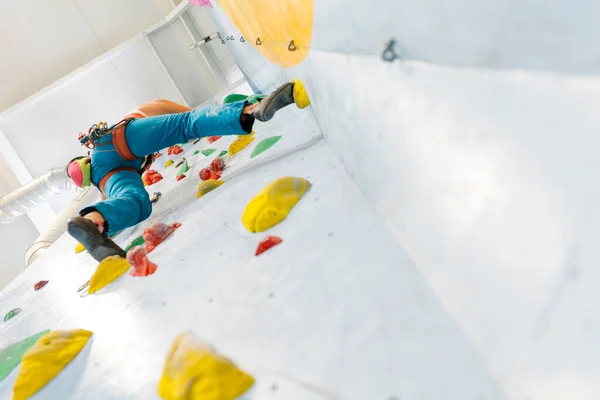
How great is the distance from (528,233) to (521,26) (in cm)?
23

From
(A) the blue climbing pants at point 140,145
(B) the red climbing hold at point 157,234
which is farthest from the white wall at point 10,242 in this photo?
(B) the red climbing hold at point 157,234

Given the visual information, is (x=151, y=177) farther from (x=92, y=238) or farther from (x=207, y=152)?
(x=92, y=238)

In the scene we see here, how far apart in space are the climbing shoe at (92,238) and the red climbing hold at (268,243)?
765 millimetres

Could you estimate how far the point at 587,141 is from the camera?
1.43 ft

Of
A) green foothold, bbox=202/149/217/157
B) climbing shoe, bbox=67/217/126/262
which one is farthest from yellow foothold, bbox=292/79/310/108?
green foothold, bbox=202/149/217/157

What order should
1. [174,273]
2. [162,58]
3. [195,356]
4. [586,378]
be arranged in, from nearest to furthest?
[586,378] → [195,356] → [174,273] → [162,58]

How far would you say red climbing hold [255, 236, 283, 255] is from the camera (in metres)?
1.14

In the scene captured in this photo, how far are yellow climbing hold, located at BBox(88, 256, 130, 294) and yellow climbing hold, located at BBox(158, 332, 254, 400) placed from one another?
72 cm

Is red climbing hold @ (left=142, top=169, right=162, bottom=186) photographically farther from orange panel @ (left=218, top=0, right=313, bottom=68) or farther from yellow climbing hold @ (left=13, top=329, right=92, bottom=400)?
yellow climbing hold @ (left=13, top=329, right=92, bottom=400)

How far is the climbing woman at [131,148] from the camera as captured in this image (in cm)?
166

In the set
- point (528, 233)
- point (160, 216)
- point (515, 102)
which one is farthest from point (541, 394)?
point (160, 216)

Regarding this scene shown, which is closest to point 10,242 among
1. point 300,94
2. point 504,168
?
point 300,94

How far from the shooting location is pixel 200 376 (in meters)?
0.81

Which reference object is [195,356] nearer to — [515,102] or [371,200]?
[371,200]
